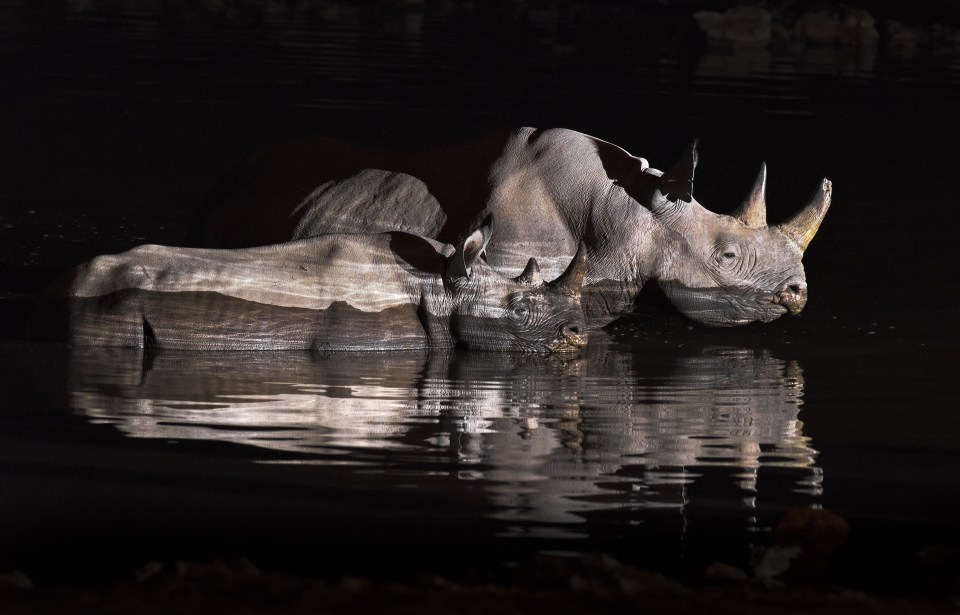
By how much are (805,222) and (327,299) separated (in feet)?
10.1

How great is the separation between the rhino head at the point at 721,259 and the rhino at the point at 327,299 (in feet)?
3.01

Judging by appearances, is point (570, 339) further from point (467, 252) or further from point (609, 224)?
point (609, 224)

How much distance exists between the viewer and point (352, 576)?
556 cm

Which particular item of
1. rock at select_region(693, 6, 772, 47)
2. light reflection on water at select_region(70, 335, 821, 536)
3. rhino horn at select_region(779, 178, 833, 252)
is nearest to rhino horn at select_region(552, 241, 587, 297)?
light reflection on water at select_region(70, 335, 821, 536)

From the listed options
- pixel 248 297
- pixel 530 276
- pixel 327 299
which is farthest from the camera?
pixel 530 276

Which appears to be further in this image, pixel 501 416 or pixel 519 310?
pixel 519 310

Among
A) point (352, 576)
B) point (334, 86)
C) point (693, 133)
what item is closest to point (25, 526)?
point (352, 576)

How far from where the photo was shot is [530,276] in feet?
30.3

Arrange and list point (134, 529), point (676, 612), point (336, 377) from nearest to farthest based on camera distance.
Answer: point (676, 612), point (134, 529), point (336, 377)

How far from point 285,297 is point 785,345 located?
2808mm

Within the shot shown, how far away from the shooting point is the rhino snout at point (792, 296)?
1023cm

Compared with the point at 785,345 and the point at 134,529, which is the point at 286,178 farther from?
the point at 134,529

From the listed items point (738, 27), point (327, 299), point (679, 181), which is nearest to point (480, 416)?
point (327, 299)

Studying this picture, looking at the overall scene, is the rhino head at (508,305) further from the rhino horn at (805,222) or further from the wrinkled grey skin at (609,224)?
the rhino horn at (805,222)
